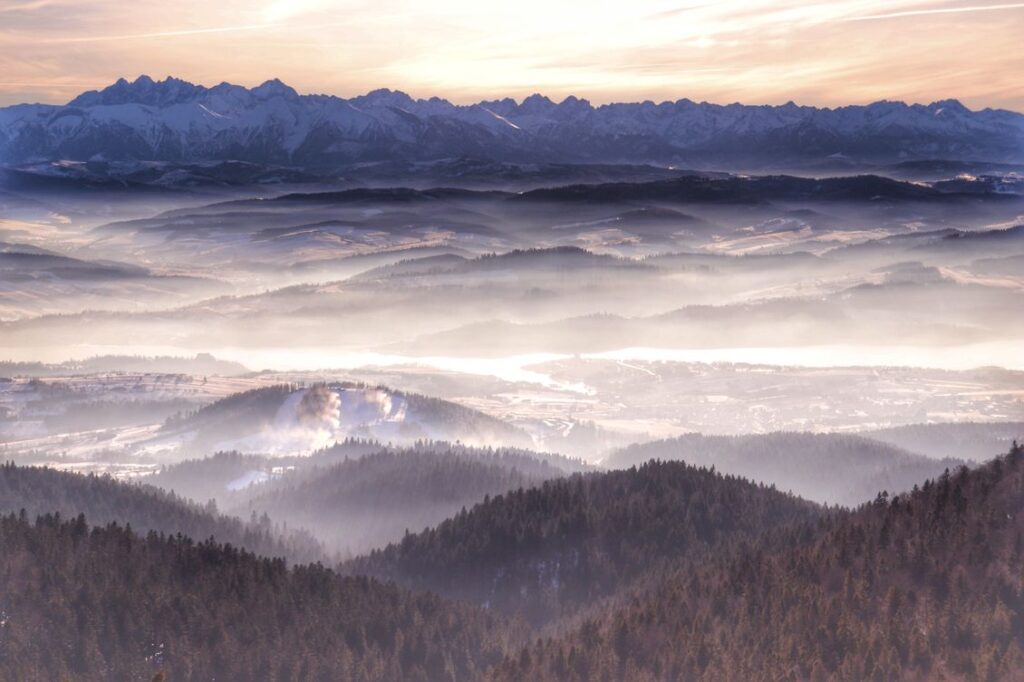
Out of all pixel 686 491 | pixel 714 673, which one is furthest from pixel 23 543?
pixel 686 491

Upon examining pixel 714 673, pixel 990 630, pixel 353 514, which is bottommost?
pixel 353 514

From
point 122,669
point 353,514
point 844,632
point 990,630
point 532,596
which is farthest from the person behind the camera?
point 353,514

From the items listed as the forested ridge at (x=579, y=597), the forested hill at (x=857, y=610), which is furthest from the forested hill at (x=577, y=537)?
the forested hill at (x=857, y=610)

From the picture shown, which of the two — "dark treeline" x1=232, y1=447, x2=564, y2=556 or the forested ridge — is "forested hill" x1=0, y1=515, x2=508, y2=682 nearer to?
the forested ridge

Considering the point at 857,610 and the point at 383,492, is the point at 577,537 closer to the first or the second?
the point at 383,492

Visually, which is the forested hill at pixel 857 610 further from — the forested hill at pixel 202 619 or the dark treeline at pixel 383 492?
the dark treeline at pixel 383 492

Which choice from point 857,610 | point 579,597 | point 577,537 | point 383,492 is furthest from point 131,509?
point 857,610

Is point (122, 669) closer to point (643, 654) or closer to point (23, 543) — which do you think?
point (23, 543)
